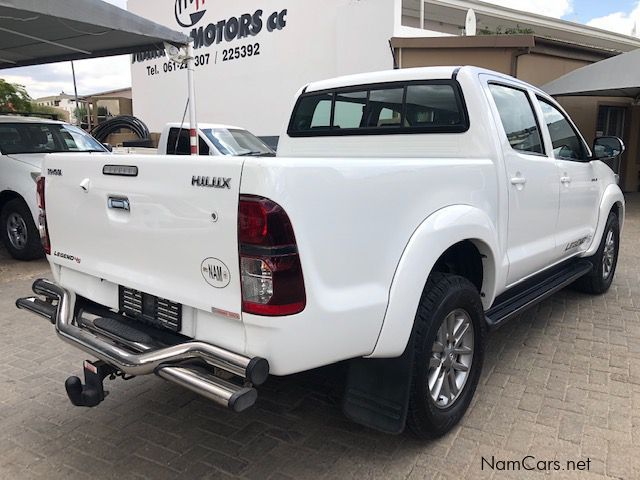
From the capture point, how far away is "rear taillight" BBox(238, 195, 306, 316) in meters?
2.01

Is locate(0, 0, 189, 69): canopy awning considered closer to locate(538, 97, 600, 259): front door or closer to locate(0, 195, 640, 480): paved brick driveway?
locate(0, 195, 640, 480): paved brick driveway

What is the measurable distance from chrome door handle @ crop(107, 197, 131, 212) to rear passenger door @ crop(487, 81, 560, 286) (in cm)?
221

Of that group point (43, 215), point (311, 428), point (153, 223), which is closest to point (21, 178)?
point (43, 215)

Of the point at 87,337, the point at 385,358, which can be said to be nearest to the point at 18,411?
the point at 87,337

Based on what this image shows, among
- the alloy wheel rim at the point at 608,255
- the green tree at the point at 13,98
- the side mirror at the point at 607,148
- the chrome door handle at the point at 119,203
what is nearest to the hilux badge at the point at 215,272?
the chrome door handle at the point at 119,203

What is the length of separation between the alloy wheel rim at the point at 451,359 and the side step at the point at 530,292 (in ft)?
0.84

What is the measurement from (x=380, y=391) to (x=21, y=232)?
6350 mm

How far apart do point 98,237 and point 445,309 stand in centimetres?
179

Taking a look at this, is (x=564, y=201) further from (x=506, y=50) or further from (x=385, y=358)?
(x=506, y=50)

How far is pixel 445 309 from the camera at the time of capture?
274 cm

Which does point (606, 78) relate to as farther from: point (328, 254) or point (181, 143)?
point (328, 254)

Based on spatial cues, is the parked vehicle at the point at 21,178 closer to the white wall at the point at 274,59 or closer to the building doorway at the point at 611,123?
the white wall at the point at 274,59

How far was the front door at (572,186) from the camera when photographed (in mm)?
4219

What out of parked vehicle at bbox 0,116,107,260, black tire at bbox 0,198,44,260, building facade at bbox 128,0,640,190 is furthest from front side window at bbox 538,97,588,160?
building facade at bbox 128,0,640,190
